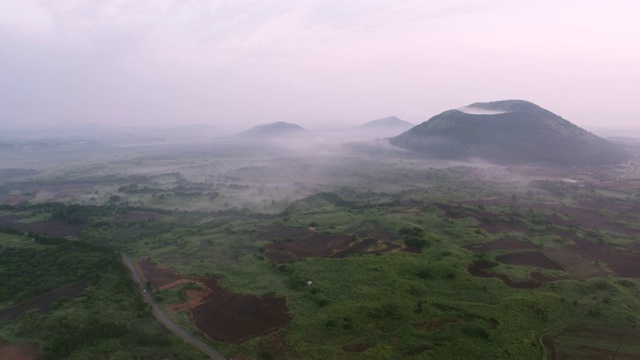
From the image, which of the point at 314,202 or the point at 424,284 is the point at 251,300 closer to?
the point at 424,284

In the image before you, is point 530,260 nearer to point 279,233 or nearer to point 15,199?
point 279,233

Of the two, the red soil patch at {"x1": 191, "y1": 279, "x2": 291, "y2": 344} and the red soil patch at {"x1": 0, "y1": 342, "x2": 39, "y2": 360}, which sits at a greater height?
the red soil patch at {"x1": 191, "y1": 279, "x2": 291, "y2": 344}

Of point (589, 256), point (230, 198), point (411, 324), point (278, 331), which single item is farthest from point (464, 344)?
point (230, 198)

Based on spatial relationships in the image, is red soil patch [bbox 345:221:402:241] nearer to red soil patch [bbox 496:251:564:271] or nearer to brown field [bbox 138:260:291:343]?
red soil patch [bbox 496:251:564:271]

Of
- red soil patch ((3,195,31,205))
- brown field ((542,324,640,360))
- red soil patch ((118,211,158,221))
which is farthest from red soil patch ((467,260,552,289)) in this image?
red soil patch ((3,195,31,205))

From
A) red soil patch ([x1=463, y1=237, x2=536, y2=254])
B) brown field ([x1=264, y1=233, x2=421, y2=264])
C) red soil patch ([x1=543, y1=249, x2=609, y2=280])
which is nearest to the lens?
red soil patch ([x1=543, y1=249, x2=609, y2=280])

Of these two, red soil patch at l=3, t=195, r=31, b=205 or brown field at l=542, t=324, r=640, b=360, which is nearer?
brown field at l=542, t=324, r=640, b=360
